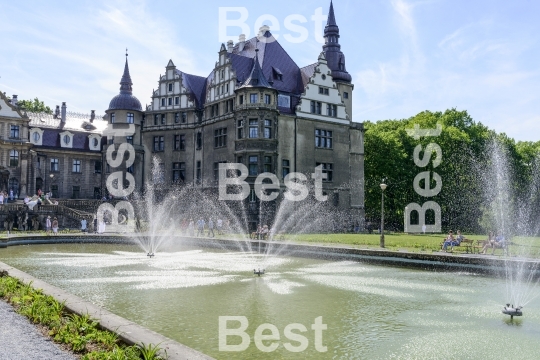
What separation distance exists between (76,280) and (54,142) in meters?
52.6

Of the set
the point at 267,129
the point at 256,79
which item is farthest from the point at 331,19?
the point at 267,129

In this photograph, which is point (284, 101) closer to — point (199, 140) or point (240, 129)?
point (240, 129)

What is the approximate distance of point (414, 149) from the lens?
6525 centimetres

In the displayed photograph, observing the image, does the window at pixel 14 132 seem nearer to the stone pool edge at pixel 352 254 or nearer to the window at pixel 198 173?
the window at pixel 198 173

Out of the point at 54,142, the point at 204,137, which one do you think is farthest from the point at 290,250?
the point at 54,142

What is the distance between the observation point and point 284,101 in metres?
50.6

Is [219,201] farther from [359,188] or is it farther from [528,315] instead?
[528,315]

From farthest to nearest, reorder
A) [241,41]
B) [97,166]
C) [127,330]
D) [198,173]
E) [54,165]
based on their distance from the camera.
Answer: [97,166], [54,165], [241,41], [198,173], [127,330]

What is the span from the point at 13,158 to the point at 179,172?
20761mm

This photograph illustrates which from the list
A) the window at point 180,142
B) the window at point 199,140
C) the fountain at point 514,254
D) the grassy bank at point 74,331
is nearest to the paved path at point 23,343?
the grassy bank at point 74,331

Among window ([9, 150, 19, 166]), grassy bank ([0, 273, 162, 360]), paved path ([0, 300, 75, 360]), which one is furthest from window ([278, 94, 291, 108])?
paved path ([0, 300, 75, 360])

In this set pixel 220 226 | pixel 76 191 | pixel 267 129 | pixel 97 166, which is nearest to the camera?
pixel 220 226

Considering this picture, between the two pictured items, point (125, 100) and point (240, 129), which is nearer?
point (240, 129)

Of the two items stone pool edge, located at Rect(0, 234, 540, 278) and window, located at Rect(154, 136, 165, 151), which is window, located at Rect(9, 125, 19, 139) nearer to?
window, located at Rect(154, 136, 165, 151)
